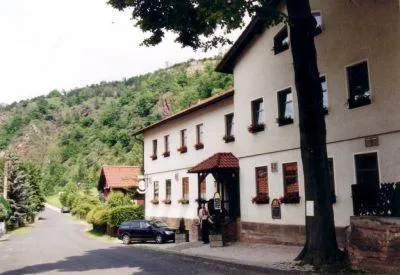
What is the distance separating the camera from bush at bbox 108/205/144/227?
106 feet

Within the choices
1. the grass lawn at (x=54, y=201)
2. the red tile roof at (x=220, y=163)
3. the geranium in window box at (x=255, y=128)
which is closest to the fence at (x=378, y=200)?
the geranium in window box at (x=255, y=128)

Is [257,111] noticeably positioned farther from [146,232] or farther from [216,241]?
[146,232]

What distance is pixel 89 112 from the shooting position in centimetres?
14238

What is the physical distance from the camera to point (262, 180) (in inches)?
824

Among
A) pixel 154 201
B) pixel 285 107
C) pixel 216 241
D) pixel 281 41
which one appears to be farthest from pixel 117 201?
pixel 281 41

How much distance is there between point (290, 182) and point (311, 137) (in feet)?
18.8

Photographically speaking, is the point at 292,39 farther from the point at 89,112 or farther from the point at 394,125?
the point at 89,112

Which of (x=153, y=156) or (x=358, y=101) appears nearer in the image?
(x=358, y=101)

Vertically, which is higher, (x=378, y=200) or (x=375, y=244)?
(x=378, y=200)

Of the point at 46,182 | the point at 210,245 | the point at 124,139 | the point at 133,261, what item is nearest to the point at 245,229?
the point at 210,245

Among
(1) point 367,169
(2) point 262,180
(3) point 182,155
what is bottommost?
(2) point 262,180

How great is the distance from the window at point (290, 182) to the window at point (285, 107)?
1874 millimetres

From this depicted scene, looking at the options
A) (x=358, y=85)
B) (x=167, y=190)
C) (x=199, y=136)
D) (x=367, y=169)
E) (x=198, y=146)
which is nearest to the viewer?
(x=367, y=169)

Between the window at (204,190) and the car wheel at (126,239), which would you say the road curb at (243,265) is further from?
the car wheel at (126,239)
